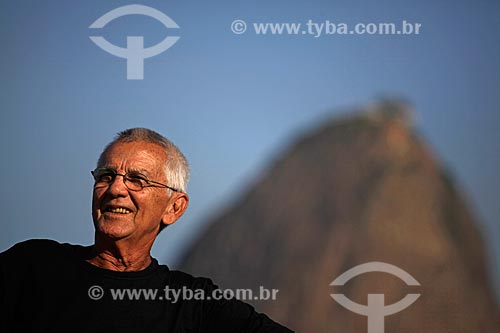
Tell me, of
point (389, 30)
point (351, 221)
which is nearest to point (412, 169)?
point (351, 221)

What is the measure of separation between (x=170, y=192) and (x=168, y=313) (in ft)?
0.96

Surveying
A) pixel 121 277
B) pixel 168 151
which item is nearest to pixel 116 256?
pixel 121 277

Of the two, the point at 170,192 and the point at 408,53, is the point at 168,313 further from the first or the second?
the point at 408,53

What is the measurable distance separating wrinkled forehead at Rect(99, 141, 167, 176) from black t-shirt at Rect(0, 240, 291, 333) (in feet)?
0.77

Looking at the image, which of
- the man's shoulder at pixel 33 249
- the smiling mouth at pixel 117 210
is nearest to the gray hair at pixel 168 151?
the smiling mouth at pixel 117 210

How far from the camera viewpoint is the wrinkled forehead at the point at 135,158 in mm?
1366

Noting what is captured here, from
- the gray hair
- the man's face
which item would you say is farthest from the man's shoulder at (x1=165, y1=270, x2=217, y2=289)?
the gray hair

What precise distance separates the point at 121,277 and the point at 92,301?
3.4 inches

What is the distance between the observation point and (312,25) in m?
2.26

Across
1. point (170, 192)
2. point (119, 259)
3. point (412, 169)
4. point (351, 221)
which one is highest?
point (412, 169)

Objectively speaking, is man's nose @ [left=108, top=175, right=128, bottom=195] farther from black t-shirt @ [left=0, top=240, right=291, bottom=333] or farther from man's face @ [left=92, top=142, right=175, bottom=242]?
black t-shirt @ [left=0, top=240, right=291, bottom=333]

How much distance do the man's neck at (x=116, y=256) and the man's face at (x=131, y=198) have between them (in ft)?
0.10

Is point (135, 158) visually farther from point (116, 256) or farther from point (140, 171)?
point (116, 256)

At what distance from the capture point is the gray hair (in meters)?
1.40
